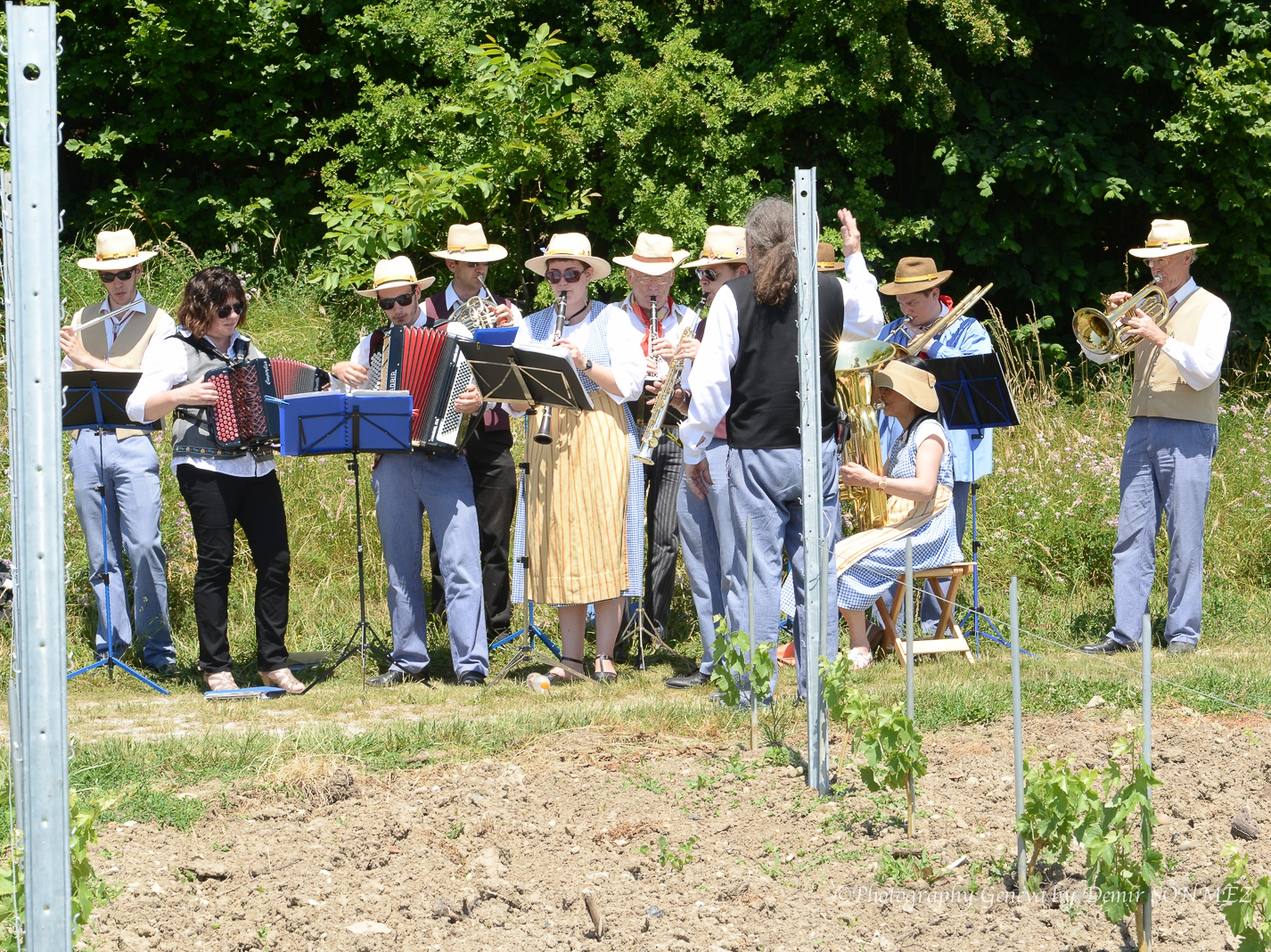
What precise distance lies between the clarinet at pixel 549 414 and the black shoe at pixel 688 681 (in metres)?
1.32

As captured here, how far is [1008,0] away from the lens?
11.9 metres

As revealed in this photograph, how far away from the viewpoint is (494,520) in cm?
791

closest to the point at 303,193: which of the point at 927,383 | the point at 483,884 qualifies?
the point at 927,383

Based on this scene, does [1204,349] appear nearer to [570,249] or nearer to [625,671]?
[570,249]

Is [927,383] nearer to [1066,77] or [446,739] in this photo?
[446,739]

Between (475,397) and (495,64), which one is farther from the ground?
(495,64)

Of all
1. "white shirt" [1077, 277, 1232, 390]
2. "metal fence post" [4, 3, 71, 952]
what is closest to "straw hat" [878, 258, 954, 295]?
"white shirt" [1077, 277, 1232, 390]

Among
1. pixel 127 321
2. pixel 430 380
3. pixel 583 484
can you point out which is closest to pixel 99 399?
pixel 127 321

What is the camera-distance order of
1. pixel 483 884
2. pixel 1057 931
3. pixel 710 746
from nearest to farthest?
pixel 1057 931 → pixel 483 884 → pixel 710 746

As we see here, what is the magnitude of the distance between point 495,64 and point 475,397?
5463mm

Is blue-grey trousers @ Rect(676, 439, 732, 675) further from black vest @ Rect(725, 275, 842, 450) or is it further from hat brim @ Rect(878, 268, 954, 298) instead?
hat brim @ Rect(878, 268, 954, 298)

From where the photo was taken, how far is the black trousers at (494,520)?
785 centimetres

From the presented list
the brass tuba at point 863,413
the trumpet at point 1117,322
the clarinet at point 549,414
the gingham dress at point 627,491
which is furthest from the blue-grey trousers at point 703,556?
the trumpet at point 1117,322

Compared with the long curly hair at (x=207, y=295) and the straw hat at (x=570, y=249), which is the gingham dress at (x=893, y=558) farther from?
the long curly hair at (x=207, y=295)
